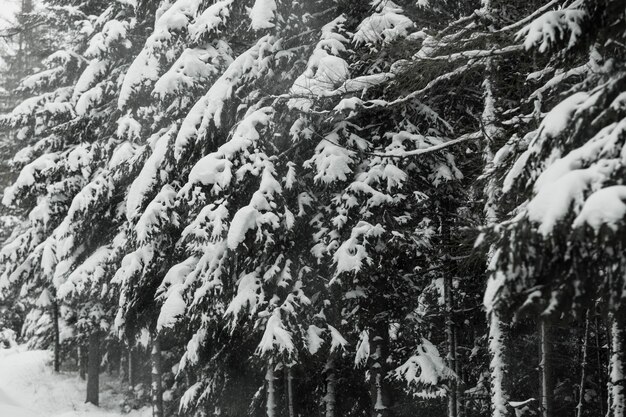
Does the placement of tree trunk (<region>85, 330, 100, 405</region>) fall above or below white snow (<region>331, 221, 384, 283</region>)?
below

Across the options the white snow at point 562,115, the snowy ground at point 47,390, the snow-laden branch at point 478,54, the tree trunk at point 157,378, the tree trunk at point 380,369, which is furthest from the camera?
the snowy ground at point 47,390

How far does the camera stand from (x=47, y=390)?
21828mm

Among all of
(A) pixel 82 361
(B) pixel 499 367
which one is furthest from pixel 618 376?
(A) pixel 82 361

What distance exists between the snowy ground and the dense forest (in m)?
4.96

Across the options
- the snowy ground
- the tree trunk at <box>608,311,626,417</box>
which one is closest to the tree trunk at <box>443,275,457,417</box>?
the tree trunk at <box>608,311,626,417</box>

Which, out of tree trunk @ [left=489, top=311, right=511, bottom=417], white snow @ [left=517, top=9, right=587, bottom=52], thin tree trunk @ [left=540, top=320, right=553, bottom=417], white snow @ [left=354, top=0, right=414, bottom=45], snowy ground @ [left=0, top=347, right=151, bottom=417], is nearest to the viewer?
white snow @ [left=517, top=9, right=587, bottom=52]

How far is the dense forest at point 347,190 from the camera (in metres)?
4.65

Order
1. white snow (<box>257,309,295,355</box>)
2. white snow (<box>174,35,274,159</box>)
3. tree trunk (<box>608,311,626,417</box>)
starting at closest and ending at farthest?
tree trunk (<box>608,311,626,417</box>)
white snow (<box>257,309,295,355</box>)
white snow (<box>174,35,274,159</box>)

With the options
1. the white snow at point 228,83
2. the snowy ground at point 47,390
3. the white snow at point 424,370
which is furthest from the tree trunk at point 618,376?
the snowy ground at point 47,390

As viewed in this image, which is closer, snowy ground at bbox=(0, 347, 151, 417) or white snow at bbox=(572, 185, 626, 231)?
white snow at bbox=(572, 185, 626, 231)

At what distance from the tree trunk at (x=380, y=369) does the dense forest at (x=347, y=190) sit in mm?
47

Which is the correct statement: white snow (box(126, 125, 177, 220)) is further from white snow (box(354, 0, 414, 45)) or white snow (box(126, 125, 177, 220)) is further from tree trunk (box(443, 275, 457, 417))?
tree trunk (box(443, 275, 457, 417))

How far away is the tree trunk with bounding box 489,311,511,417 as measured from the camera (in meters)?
Answer: 8.13

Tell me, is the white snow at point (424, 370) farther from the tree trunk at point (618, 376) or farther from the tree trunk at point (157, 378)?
the tree trunk at point (157, 378)
